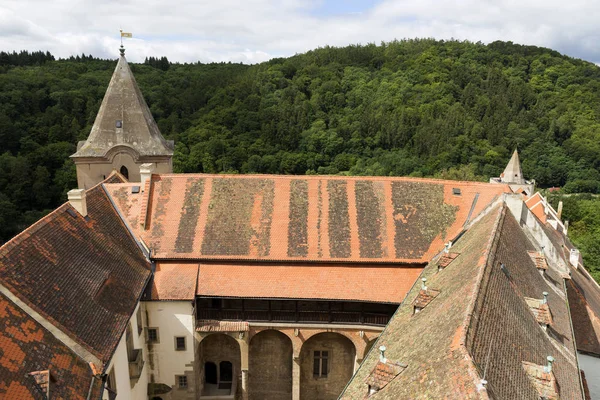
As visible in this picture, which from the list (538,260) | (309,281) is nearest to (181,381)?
(309,281)

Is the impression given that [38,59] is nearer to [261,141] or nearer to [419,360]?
[261,141]

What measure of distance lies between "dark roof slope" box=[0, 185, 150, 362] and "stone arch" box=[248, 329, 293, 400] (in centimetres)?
682

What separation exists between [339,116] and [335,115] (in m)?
0.74

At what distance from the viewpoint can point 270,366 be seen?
77.5 feet

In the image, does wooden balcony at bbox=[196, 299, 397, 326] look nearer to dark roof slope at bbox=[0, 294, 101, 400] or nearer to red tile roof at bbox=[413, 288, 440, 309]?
red tile roof at bbox=[413, 288, 440, 309]

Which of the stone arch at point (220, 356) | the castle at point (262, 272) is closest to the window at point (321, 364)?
the castle at point (262, 272)

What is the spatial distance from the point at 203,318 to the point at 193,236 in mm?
4026

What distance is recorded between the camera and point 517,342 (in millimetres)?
12641

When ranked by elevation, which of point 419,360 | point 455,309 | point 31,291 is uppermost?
point 31,291

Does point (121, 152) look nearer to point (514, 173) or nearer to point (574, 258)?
point (574, 258)

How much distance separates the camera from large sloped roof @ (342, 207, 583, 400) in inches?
398

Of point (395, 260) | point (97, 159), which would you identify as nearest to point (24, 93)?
point (97, 159)

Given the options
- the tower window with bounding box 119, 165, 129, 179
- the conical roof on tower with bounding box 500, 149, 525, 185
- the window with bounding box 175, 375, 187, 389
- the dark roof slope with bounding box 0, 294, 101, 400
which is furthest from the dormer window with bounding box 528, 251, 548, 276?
the conical roof on tower with bounding box 500, 149, 525, 185

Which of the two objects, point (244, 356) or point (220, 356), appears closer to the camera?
point (244, 356)
